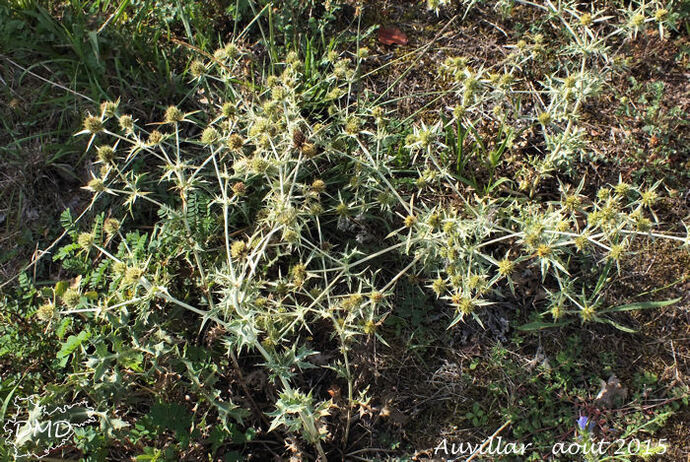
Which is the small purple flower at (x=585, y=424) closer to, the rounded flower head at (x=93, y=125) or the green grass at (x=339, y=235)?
the green grass at (x=339, y=235)

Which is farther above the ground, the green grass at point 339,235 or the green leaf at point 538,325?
the green grass at point 339,235

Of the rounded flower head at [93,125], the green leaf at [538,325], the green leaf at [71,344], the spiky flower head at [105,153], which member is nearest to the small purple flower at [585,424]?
the green leaf at [538,325]

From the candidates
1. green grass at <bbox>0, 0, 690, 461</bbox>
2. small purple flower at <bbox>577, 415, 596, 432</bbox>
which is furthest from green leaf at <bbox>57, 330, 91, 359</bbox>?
small purple flower at <bbox>577, 415, 596, 432</bbox>

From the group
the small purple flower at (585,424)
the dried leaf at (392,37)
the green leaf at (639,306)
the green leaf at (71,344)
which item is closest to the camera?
the green leaf at (71,344)

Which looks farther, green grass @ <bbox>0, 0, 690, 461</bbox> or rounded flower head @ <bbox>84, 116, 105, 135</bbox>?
rounded flower head @ <bbox>84, 116, 105, 135</bbox>

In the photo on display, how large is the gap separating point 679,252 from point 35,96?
394cm

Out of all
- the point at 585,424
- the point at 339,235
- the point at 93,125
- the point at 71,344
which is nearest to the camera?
the point at 71,344

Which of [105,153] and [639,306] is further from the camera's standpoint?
[639,306]

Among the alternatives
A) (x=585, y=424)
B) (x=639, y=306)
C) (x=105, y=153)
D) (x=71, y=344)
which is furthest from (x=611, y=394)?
(x=105, y=153)

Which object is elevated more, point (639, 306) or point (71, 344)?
point (71, 344)

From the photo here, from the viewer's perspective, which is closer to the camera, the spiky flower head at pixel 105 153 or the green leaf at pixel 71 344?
the green leaf at pixel 71 344

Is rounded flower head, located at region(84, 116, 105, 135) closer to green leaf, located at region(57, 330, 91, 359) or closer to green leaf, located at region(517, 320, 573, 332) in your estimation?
green leaf, located at region(57, 330, 91, 359)

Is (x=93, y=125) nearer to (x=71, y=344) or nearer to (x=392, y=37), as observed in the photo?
(x=71, y=344)

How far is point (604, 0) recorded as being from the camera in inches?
Result: 145
